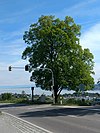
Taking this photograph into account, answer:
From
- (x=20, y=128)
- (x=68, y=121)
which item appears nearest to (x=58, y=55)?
(x=68, y=121)

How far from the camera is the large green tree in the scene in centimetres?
6150

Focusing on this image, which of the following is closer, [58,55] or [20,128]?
[20,128]

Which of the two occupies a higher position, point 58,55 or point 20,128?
point 58,55

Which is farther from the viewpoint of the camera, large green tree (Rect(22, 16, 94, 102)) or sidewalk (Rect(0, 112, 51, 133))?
large green tree (Rect(22, 16, 94, 102))

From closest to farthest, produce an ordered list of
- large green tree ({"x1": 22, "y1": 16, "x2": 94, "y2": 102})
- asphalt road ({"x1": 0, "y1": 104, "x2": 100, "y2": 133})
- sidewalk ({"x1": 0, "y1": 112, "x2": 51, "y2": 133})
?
1. sidewalk ({"x1": 0, "y1": 112, "x2": 51, "y2": 133})
2. asphalt road ({"x1": 0, "y1": 104, "x2": 100, "y2": 133})
3. large green tree ({"x1": 22, "y1": 16, "x2": 94, "y2": 102})

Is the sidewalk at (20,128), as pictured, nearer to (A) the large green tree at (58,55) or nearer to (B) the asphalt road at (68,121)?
(B) the asphalt road at (68,121)

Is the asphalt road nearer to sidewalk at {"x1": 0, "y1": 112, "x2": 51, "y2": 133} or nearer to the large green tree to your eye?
sidewalk at {"x1": 0, "y1": 112, "x2": 51, "y2": 133}

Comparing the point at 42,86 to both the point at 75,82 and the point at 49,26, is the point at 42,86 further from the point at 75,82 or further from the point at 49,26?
the point at 49,26

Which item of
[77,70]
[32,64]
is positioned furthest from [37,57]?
[77,70]

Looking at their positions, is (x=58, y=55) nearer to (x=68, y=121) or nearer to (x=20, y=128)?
(x=68, y=121)

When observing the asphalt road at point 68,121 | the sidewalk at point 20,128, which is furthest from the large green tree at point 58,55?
the sidewalk at point 20,128

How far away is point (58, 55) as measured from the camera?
61875 millimetres

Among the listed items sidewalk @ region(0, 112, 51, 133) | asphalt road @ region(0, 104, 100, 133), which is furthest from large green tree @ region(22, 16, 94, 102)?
sidewalk @ region(0, 112, 51, 133)

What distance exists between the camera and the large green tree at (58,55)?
61500 mm
